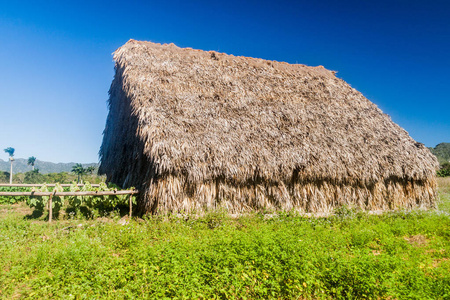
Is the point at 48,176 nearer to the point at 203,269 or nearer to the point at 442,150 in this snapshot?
the point at 203,269

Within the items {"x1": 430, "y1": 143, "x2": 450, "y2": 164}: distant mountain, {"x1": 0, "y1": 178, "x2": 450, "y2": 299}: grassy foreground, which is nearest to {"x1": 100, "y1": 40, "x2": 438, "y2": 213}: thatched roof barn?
{"x1": 0, "y1": 178, "x2": 450, "y2": 299}: grassy foreground

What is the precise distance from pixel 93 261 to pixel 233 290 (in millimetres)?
2297

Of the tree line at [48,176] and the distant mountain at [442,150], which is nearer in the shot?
the tree line at [48,176]

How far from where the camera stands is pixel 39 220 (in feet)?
22.8

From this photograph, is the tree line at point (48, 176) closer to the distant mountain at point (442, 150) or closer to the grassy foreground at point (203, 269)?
the grassy foreground at point (203, 269)

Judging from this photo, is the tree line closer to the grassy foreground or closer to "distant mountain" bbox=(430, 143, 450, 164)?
the grassy foreground

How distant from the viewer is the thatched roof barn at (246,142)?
771 centimetres

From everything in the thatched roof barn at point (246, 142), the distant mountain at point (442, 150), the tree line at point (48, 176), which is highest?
the distant mountain at point (442, 150)

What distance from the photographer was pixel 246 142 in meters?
8.69

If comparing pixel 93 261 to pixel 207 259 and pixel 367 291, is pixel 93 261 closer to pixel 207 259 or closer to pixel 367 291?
pixel 207 259

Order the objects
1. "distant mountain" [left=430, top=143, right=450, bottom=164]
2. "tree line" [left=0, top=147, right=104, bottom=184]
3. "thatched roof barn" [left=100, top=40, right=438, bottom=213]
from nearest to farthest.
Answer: "thatched roof barn" [left=100, top=40, right=438, bottom=213], "tree line" [left=0, top=147, right=104, bottom=184], "distant mountain" [left=430, top=143, right=450, bottom=164]

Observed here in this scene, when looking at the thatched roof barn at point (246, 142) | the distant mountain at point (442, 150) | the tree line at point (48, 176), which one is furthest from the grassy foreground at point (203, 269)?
the distant mountain at point (442, 150)

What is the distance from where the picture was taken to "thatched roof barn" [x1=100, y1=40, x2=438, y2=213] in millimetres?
7712

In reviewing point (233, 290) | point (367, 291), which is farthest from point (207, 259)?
point (367, 291)
